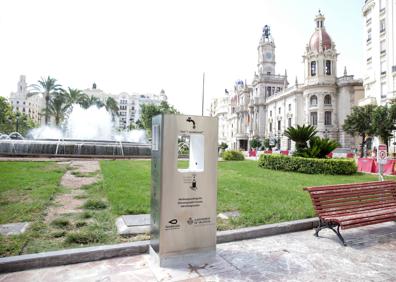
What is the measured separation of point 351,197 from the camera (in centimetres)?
541

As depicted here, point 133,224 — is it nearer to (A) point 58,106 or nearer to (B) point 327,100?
(A) point 58,106

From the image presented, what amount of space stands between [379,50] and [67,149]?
128ft

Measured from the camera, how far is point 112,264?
3.87 m

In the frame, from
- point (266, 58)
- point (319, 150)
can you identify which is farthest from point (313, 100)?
point (319, 150)

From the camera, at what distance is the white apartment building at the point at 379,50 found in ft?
112

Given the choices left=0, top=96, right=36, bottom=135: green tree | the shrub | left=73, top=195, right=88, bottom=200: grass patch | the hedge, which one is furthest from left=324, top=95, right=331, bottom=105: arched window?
left=0, top=96, right=36, bottom=135: green tree

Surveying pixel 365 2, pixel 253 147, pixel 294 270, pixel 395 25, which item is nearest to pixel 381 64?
pixel 395 25

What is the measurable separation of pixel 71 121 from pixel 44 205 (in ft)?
132

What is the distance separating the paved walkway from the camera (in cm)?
352

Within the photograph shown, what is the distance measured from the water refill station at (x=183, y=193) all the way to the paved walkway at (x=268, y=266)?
24 centimetres

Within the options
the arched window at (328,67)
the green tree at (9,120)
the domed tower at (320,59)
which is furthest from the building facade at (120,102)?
the arched window at (328,67)

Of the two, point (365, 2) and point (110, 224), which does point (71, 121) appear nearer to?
point (110, 224)

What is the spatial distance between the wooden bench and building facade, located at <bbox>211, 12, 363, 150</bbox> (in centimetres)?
3745

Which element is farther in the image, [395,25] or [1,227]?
[395,25]
